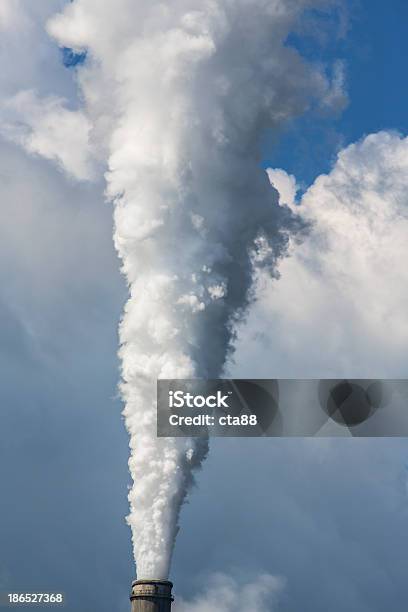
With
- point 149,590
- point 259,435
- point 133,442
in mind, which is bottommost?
point 149,590

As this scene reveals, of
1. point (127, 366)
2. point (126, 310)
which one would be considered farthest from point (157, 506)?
point (126, 310)

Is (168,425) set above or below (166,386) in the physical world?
below

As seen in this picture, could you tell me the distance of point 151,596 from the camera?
68000 millimetres

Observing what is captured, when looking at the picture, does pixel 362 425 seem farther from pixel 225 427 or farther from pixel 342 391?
pixel 225 427

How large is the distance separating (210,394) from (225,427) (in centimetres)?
313

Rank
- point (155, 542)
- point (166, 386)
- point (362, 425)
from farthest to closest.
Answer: point (155, 542) → point (166, 386) → point (362, 425)

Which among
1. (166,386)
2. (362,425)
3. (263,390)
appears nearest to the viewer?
(263,390)

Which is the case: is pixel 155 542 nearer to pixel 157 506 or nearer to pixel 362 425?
pixel 157 506

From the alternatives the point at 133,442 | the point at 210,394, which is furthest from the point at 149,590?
the point at 210,394

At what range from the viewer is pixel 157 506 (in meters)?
72.1

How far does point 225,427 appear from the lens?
52.5m

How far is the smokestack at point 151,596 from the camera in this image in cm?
6762

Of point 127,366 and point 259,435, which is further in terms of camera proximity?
point 127,366

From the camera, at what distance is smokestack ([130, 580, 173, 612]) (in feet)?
222
